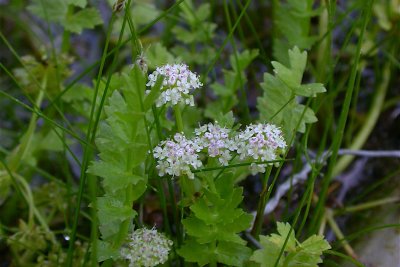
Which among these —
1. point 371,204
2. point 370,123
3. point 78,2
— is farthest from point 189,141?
point 370,123

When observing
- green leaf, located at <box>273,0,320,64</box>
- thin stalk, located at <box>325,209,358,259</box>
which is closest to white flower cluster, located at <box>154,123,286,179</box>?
thin stalk, located at <box>325,209,358,259</box>

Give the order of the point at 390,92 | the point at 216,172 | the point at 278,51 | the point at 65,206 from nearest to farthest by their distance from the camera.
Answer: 1. the point at 216,172
2. the point at 65,206
3. the point at 278,51
4. the point at 390,92

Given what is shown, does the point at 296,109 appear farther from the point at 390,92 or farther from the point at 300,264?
the point at 390,92

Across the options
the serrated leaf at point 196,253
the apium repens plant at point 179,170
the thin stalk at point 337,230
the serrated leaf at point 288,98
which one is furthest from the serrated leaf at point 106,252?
the thin stalk at point 337,230

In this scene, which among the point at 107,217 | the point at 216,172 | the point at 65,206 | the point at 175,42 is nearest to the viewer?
the point at 107,217

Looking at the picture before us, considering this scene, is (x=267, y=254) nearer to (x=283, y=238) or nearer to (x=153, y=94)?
(x=283, y=238)

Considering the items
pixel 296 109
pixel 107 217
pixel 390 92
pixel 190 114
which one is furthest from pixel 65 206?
pixel 390 92

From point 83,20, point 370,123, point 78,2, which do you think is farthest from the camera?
point 370,123
